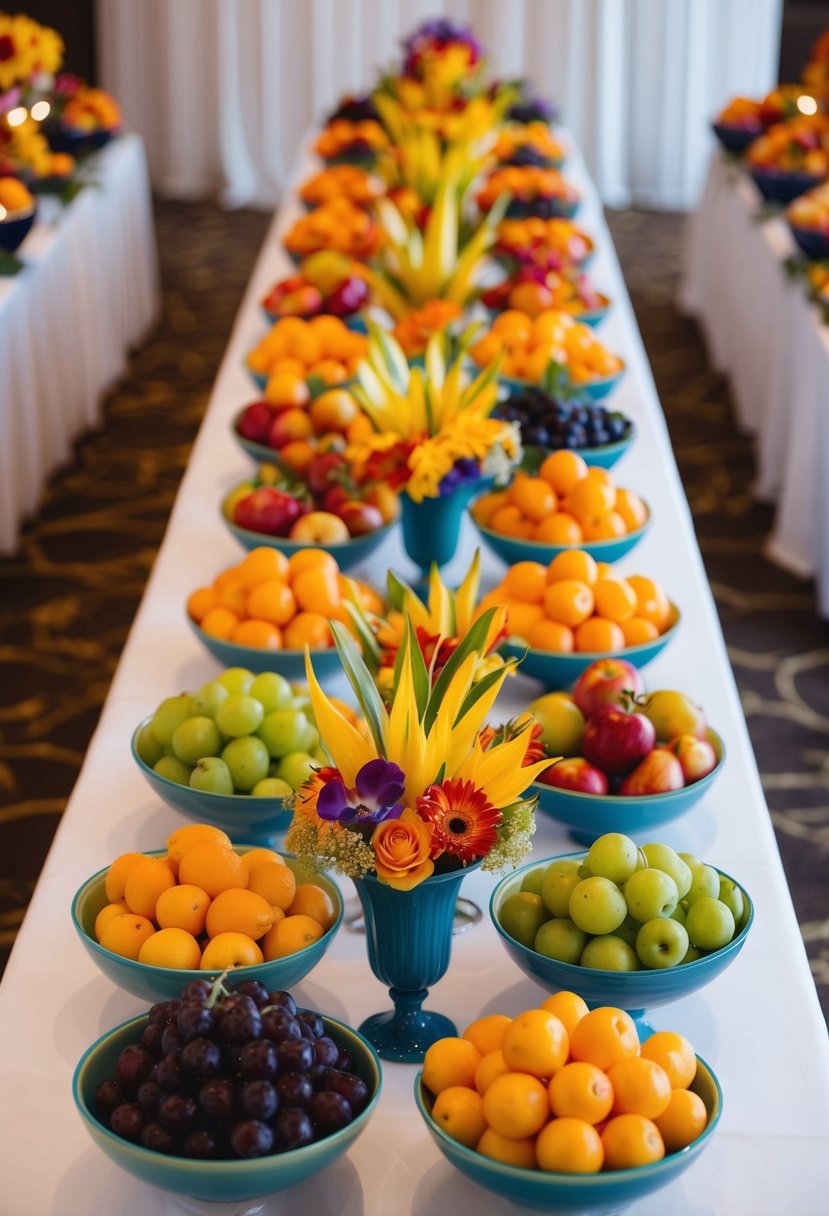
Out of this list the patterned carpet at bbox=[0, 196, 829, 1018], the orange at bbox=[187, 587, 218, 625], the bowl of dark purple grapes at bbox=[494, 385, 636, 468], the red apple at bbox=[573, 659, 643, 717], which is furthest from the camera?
the patterned carpet at bbox=[0, 196, 829, 1018]

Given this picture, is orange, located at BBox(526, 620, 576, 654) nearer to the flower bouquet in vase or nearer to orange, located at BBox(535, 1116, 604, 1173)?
the flower bouquet in vase

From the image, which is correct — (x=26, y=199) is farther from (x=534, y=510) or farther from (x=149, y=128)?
(x=149, y=128)

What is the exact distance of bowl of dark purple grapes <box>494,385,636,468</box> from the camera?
6.89 feet

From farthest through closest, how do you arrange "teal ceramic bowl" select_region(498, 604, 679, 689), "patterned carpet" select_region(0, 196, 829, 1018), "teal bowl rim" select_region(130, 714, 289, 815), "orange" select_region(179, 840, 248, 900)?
1. "patterned carpet" select_region(0, 196, 829, 1018)
2. "teal ceramic bowl" select_region(498, 604, 679, 689)
3. "teal bowl rim" select_region(130, 714, 289, 815)
4. "orange" select_region(179, 840, 248, 900)

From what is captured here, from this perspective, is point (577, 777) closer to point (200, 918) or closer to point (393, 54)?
point (200, 918)

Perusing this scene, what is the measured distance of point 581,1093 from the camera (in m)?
0.94

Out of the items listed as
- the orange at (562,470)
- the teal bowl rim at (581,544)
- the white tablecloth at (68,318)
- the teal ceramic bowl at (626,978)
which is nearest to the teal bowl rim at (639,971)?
the teal ceramic bowl at (626,978)

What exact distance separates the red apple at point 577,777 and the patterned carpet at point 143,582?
3.03 ft

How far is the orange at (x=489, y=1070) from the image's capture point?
0.98 metres

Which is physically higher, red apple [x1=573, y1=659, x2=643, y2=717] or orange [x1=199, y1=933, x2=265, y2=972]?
orange [x1=199, y1=933, x2=265, y2=972]

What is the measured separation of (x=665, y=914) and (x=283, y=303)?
1.86 metres

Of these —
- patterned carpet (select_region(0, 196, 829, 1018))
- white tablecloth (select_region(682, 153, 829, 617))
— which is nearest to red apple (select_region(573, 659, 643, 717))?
patterned carpet (select_region(0, 196, 829, 1018))

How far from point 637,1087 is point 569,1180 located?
0.24ft

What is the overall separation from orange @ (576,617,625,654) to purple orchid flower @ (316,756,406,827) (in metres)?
0.61
